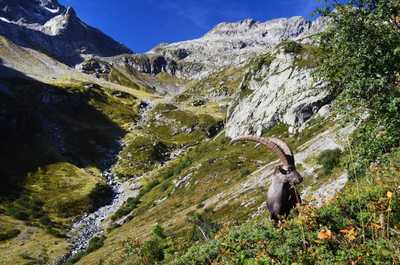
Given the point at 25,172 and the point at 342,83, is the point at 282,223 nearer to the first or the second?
the point at 342,83

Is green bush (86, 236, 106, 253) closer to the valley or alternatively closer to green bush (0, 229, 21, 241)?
the valley

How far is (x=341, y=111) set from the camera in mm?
20422

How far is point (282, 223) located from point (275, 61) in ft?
271

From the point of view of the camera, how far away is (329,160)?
41344 mm

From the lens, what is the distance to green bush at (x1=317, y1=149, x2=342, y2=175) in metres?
40.3

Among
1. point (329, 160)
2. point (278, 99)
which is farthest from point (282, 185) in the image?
point (278, 99)

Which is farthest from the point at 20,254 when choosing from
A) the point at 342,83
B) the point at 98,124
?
the point at 98,124

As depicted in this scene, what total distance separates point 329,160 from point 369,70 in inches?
903

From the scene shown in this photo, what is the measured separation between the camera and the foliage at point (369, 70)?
18.6 m

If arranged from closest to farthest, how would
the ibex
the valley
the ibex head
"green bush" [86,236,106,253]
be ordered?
the valley → the ibex head → the ibex → "green bush" [86,236,106,253]

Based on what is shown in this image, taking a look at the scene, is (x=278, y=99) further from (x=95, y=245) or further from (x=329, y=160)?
(x=329, y=160)

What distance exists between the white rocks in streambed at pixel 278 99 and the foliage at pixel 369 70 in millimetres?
47168

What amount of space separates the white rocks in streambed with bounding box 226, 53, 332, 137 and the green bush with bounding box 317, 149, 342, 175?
2494 centimetres

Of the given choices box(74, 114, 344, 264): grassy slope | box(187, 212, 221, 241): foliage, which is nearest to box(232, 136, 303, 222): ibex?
box(187, 212, 221, 241): foliage
